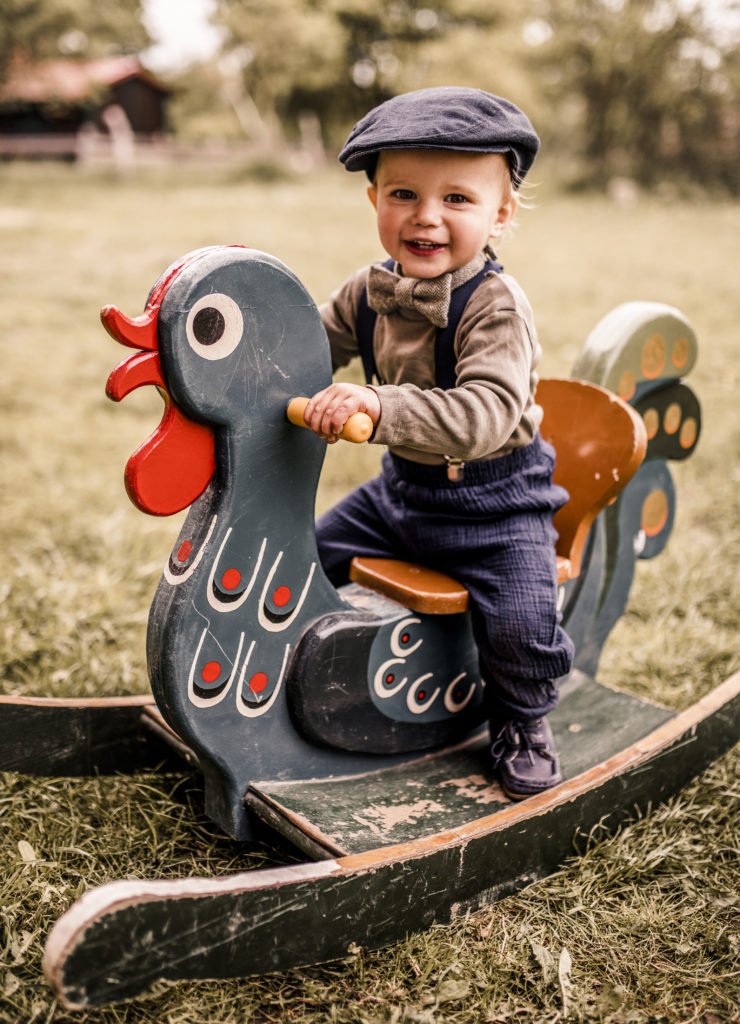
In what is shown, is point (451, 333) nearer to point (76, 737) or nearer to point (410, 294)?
point (410, 294)

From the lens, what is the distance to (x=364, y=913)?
5.06 ft

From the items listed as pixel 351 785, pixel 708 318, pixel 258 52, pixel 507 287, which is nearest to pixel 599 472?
pixel 507 287

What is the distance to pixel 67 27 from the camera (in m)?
12.7

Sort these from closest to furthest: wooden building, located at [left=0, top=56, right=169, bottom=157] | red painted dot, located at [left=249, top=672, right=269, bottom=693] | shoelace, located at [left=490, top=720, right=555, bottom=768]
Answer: red painted dot, located at [left=249, top=672, right=269, bottom=693] < shoelace, located at [left=490, top=720, right=555, bottom=768] < wooden building, located at [left=0, top=56, right=169, bottom=157]

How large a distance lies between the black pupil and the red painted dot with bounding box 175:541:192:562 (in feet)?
1.06

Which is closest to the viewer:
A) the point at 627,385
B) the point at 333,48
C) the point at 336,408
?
the point at 336,408

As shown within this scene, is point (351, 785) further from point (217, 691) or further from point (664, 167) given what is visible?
point (664, 167)

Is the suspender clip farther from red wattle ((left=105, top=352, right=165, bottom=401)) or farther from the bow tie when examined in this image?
red wattle ((left=105, top=352, right=165, bottom=401))

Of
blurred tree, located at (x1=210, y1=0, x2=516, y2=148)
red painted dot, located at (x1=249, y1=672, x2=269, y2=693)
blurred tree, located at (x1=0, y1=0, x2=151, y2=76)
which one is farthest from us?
blurred tree, located at (x1=210, y1=0, x2=516, y2=148)

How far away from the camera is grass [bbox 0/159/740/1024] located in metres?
1.58

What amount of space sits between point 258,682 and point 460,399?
1.90 feet

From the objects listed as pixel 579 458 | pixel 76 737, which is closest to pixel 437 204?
pixel 579 458

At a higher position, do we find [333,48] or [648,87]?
[333,48]

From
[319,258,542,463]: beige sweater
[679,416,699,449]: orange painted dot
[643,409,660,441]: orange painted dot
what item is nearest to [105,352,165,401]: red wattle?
[319,258,542,463]: beige sweater
